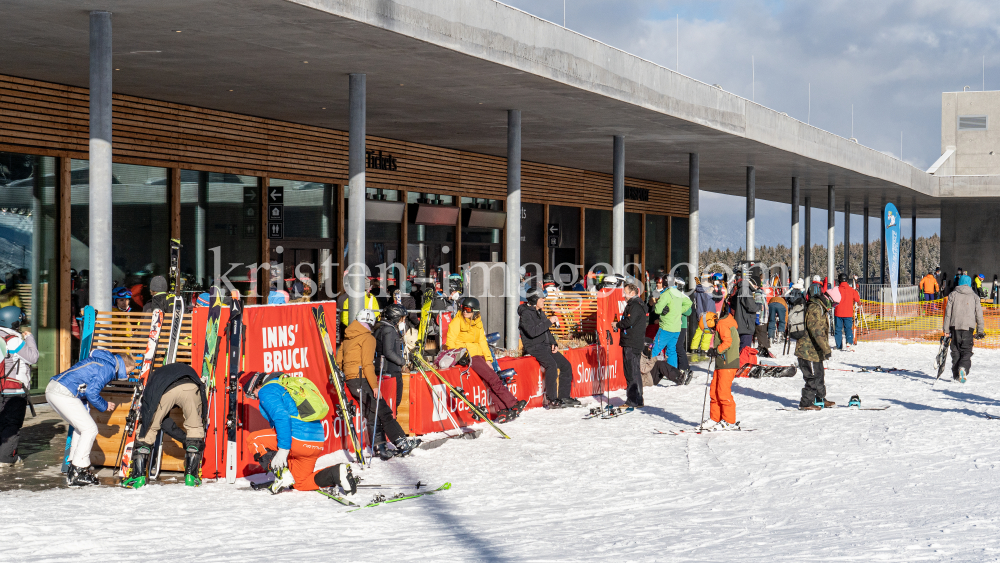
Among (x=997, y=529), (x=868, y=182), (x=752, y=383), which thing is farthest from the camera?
(x=868, y=182)

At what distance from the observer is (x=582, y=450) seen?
412 inches

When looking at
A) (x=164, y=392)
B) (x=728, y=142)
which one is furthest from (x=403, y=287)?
(x=164, y=392)

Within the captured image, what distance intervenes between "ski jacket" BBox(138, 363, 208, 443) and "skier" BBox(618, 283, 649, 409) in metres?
6.61

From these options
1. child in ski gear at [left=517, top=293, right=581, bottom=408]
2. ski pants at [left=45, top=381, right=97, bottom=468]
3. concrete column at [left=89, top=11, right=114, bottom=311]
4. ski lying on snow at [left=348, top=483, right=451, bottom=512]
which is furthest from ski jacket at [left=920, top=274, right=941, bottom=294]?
ski pants at [left=45, top=381, right=97, bottom=468]

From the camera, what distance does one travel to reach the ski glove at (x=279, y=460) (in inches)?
324

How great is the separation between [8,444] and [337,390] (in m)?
3.17

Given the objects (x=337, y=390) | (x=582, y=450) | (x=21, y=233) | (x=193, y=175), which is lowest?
(x=582, y=450)

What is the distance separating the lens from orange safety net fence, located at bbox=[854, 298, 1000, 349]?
2545 cm

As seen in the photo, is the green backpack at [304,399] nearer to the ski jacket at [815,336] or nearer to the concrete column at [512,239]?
the ski jacket at [815,336]

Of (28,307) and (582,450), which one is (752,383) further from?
(28,307)

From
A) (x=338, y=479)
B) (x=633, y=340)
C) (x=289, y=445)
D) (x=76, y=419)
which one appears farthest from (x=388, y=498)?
(x=633, y=340)

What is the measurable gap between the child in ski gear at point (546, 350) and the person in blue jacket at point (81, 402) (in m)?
6.11

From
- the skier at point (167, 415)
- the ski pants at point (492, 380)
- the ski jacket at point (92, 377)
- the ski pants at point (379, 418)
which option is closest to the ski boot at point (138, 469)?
the skier at point (167, 415)

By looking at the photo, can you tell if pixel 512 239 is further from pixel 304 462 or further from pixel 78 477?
pixel 78 477
